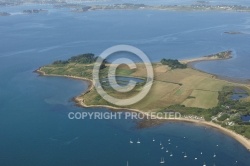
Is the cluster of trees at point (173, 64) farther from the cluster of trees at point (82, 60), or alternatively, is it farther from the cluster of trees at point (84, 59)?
the cluster of trees at point (84, 59)

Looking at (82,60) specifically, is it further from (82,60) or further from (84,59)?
(84,59)

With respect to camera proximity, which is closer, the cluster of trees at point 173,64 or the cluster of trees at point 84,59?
the cluster of trees at point 173,64

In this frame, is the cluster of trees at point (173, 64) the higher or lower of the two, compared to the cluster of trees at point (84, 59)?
higher

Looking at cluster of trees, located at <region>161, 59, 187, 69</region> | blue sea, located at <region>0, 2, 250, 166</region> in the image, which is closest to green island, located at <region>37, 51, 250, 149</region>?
cluster of trees, located at <region>161, 59, 187, 69</region>

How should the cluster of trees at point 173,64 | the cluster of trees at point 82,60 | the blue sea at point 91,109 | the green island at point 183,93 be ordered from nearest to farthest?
the blue sea at point 91,109 < the green island at point 183,93 < the cluster of trees at point 173,64 < the cluster of trees at point 82,60

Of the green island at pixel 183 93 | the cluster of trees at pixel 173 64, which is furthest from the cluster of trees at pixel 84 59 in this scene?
the cluster of trees at pixel 173 64

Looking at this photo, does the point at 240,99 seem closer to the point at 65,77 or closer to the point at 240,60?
the point at 240,60

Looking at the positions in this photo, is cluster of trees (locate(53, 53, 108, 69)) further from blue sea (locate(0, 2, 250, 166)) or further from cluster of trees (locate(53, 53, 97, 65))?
blue sea (locate(0, 2, 250, 166))
